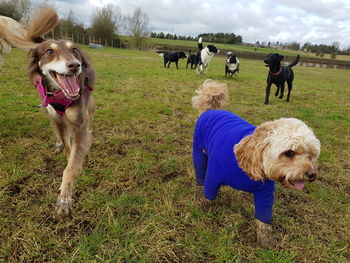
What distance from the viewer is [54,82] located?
2957 millimetres

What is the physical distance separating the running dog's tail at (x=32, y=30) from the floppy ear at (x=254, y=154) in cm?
297

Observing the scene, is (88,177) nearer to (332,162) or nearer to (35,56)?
(35,56)

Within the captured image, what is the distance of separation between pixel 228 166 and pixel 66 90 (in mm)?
1978

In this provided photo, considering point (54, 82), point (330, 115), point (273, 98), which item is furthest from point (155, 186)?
point (273, 98)

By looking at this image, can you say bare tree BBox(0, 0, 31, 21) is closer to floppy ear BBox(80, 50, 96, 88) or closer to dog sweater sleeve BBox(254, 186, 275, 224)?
floppy ear BBox(80, 50, 96, 88)

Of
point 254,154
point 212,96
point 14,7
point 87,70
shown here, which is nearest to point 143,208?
point 254,154

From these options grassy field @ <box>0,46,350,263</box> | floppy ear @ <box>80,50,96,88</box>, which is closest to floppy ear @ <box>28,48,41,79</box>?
floppy ear @ <box>80,50,96,88</box>

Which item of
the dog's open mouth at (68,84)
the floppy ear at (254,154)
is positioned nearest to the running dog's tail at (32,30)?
the dog's open mouth at (68,84)

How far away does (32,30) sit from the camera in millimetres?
3240

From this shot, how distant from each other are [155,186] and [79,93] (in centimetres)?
153

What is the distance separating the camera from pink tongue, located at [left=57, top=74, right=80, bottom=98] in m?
2.75

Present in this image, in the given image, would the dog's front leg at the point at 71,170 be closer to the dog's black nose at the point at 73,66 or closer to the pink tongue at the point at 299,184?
the dog's black nose at the point at 73,66

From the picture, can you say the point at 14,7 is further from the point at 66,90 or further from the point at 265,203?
the point at 265,203

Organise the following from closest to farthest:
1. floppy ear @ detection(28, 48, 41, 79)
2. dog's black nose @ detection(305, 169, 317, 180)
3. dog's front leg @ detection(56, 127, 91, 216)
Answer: dog's black nose @ detection(305, 169, 317, 180) → dog's front leg @ detection(56, 127, 91, 216) → floppy ear @ detection(28, 48, 41, 79)
